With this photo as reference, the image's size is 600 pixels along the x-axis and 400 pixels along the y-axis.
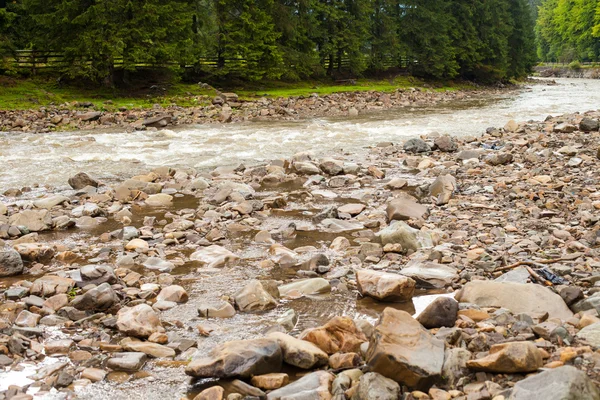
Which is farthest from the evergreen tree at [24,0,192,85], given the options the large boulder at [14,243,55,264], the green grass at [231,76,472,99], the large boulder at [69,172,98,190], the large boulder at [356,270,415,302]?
the large boulder at [356,270,415,302]

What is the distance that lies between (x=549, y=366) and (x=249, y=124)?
1899 cm

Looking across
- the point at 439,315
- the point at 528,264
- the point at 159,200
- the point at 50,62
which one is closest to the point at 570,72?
the point at 50,62

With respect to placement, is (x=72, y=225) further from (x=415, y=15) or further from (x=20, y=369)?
(x=415, y=15)

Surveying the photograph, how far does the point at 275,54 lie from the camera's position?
34.1 m

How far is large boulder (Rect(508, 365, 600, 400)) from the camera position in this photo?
2.99m

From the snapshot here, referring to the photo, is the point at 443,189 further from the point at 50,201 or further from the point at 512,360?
the point at 50,201

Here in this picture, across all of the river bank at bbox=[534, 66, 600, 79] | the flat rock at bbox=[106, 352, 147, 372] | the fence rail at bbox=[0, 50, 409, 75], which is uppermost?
the fence rail at bbox=[0, 50, 409, 75]

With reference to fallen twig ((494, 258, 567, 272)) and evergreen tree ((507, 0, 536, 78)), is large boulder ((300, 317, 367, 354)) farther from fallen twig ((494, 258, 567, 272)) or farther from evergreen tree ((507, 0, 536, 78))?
evergreen tree ((507, 0, 536, 78))

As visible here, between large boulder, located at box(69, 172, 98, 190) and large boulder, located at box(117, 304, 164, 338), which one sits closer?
large boulder, located at box(117, 304, 164, 338)

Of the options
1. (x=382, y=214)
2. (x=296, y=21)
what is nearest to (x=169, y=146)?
(x=382, y=214)

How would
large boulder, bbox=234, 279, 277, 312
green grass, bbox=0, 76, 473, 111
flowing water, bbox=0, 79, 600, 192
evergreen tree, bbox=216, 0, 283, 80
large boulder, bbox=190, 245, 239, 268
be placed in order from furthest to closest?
evergreen tree, bbox=216, 0, 283, 80 < green grass, bbox=0, 76, 473, 111 < flowing water, bbox=0, 79, 600, 192 < large boulder, bbox=190, 245, 239, 268 < large boulder, bbox=234, 279, 277, 312

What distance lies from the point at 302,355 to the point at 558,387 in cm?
165

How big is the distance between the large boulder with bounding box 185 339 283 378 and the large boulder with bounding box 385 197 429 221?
→ 4250mm

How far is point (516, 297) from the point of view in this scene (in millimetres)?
4719
